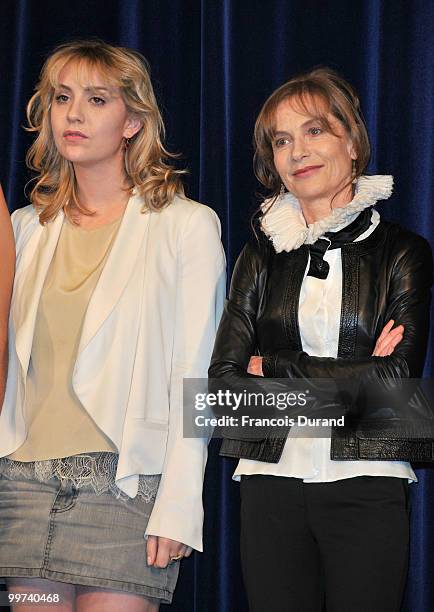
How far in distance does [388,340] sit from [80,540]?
0.81 meters

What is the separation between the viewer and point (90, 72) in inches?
94.0

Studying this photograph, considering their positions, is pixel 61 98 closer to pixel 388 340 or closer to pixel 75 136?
pixel 75 136

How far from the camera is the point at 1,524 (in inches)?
85.4

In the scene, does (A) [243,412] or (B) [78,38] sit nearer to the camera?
(A) [243,412]

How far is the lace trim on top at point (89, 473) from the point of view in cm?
212

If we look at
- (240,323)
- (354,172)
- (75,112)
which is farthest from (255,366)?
(75,112)

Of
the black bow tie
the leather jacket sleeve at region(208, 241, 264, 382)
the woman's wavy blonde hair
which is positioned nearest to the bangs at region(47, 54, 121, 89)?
the woman's wavy blonde hair

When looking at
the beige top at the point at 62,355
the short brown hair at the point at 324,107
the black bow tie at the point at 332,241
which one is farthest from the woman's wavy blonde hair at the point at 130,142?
the black bow tie at the point at 332,241

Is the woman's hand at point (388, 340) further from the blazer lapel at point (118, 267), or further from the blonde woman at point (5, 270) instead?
the blonde woman at point (5, 270)

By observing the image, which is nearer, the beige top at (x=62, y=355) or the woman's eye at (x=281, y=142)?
the beige top at (x=62, y=355)

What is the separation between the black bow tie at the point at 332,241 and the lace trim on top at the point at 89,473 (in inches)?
24.3

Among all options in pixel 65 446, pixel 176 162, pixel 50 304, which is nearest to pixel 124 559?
pixel 65 446

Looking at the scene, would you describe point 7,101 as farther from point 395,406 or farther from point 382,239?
point 395,406

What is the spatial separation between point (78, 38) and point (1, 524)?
1.69m
